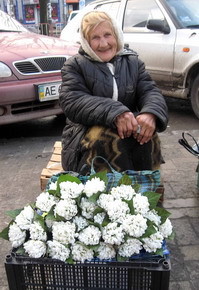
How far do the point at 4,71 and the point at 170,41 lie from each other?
7.58 feet

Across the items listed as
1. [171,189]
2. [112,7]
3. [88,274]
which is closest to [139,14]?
[112,7]

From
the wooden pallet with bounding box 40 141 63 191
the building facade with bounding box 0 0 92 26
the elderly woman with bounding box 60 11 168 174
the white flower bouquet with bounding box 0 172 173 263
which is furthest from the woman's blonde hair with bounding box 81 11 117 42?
the building facade with bounding box 0 0 92 26

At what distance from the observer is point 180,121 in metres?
5.05

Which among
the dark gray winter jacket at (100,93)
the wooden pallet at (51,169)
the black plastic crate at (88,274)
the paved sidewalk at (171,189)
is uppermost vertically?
the dark gray winter jacket at (100,93)

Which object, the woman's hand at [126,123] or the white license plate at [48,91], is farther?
the white license plate at [48,91]

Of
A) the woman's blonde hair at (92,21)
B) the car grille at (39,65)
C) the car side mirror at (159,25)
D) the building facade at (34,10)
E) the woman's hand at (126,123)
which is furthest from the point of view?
the building facade at (34,10)

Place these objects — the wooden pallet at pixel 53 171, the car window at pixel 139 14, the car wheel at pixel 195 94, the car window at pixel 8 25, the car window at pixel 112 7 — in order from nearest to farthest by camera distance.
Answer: the wooden pallet at pixel 53 171 → the car wheel at pixel 195 94 → the car window at pixel 139 14 → the car window at pixel 8 25 → the car window at pixel 112 7

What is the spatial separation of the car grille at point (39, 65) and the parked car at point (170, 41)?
1447 mm

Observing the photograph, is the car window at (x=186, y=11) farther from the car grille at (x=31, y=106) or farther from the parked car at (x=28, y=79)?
the car grille at (x=31, y=106)

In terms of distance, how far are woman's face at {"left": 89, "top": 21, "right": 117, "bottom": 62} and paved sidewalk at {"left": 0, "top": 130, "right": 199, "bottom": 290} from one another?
1.24m

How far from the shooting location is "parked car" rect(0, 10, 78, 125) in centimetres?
395

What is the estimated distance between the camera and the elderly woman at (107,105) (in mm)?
2123

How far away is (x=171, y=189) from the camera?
2.98 m

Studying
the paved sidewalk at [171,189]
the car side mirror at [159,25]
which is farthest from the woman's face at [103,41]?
the car side mirror at [159,25]
